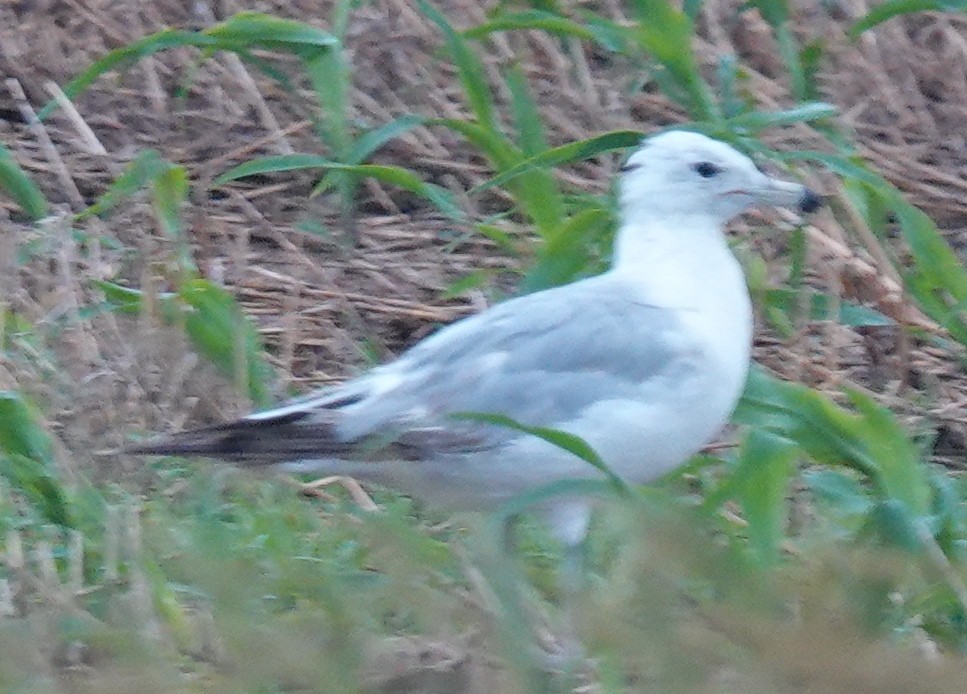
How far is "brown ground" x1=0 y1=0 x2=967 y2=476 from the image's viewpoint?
11.4ft

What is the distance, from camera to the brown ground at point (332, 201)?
348cm

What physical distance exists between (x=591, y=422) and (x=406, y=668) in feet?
3.49

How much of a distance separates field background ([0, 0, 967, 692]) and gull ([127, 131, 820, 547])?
0.44 feet

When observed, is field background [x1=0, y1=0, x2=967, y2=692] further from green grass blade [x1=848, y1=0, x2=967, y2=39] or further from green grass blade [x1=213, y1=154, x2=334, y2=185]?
green grass blade [x1=848, y1=0, x2=967, y2=39]

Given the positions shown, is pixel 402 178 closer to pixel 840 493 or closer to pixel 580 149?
pixel 580 149

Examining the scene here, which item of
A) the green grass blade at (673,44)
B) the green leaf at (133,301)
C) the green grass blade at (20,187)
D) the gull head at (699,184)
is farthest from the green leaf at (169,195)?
the gull head at (699,184)

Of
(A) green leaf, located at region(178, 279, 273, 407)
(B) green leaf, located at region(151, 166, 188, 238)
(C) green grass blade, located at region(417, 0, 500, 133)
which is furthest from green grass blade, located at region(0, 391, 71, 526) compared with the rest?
(C) green grass blade, located at region(417, 0, 500, 133)

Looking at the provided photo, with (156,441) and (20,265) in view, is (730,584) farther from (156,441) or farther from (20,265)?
(20,265)

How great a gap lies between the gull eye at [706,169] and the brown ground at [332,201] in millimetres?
693

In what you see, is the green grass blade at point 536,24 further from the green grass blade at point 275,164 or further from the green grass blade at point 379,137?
the green grass blade at point 275,164

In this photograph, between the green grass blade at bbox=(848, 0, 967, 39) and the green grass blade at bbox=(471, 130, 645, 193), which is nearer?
the green grass blade at bbox=(471, 130, 645, 193)

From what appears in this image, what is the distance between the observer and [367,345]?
12.4ft

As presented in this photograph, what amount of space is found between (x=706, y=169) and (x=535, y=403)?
1.92ft

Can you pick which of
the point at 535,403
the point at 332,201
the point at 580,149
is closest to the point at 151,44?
the point at 332,201
